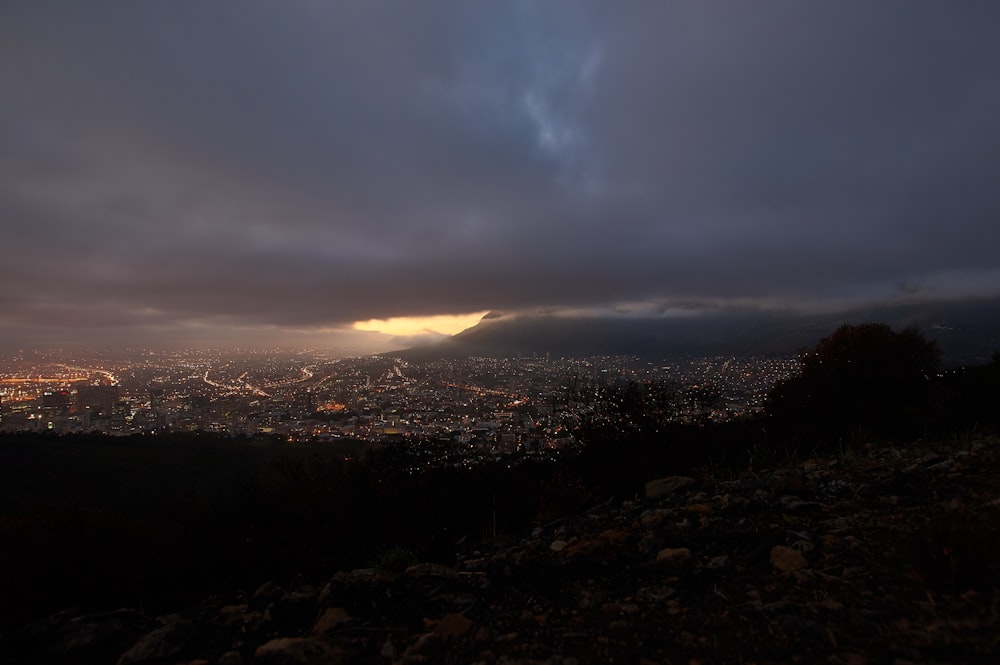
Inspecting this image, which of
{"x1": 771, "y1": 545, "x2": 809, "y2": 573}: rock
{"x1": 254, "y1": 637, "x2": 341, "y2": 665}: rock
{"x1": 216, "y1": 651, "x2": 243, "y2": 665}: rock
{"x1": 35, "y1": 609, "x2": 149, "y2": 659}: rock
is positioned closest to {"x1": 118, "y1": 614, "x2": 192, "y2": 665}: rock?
{"x1": 35, "y1": 609, "x2": 149, "y2": 659}: rock

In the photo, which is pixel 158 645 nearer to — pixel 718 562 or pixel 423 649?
pixel 423 649

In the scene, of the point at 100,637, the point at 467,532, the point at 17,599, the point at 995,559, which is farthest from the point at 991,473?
the point at 17,599

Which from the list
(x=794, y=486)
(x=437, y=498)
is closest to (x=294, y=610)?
(x=437, y=498)

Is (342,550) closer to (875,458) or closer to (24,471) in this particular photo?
(875,458)

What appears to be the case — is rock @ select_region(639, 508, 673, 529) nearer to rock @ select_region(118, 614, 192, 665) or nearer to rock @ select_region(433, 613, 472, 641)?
rock @ select_region(433, 613, 472, 641)

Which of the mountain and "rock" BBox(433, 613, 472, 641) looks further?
the mountain

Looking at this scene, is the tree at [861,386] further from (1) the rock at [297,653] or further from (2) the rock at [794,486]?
(1) the rock at [297,653]
